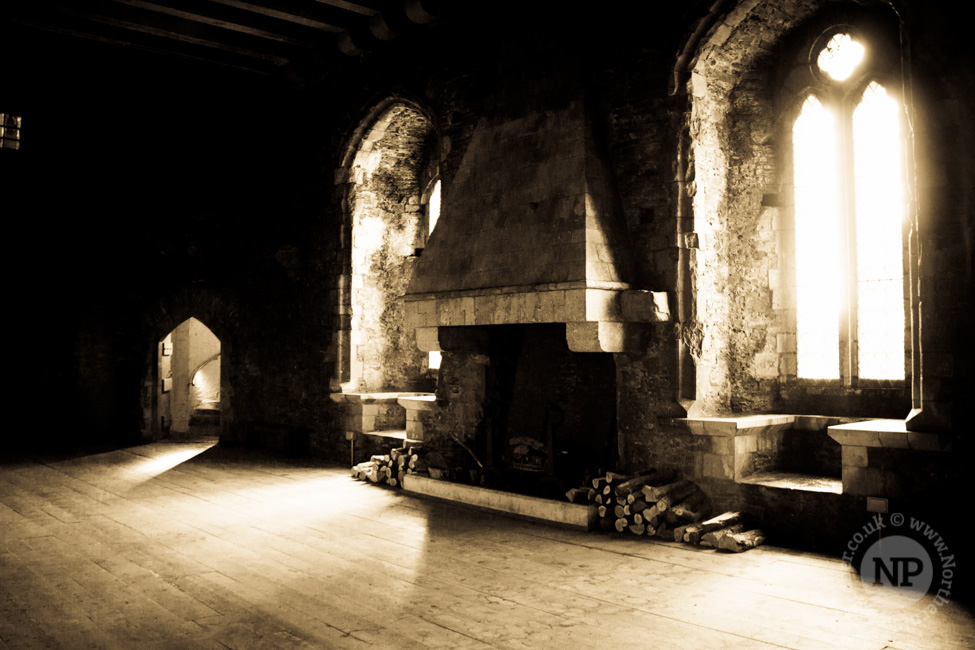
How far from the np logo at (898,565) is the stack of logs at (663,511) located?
2.58 ft

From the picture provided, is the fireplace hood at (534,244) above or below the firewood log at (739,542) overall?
above

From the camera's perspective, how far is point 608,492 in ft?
19.7

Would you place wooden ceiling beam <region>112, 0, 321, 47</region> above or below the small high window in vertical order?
above

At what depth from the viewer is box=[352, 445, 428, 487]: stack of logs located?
7648 millimetres

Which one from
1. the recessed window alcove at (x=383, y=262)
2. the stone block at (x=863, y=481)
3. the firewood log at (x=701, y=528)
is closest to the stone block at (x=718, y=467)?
the firewood log at (x=701, y=528)

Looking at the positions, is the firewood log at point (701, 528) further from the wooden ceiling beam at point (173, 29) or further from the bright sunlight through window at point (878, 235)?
the wooden ceiling beam at point (173, 29)

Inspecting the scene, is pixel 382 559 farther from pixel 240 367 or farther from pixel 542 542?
pixel 240 367

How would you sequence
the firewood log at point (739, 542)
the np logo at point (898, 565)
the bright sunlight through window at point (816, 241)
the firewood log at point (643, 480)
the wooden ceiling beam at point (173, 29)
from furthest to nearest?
the wooden ceiling beam at point (173, 29) < the bright sunlight through window at point (816, 241) < the firewood log at point (643, 480) < the firewood log at point (739, 542) < the np logo at point (898, 565)

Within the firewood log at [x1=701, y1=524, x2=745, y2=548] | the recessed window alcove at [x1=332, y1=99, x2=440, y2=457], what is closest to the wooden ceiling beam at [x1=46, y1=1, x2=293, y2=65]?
the recessed window alcove at [x1=332, y1=99, x2=440, y2=457]

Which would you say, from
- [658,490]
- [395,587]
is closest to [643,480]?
[658,490]

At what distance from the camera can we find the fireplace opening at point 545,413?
6.62 m

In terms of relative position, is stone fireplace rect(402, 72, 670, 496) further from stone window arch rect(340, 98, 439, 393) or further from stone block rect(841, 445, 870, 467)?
stone window arch rect(340, 98, 439, 393)

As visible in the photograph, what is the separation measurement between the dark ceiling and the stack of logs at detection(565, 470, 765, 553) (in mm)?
5109

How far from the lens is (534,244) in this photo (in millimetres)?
6305
